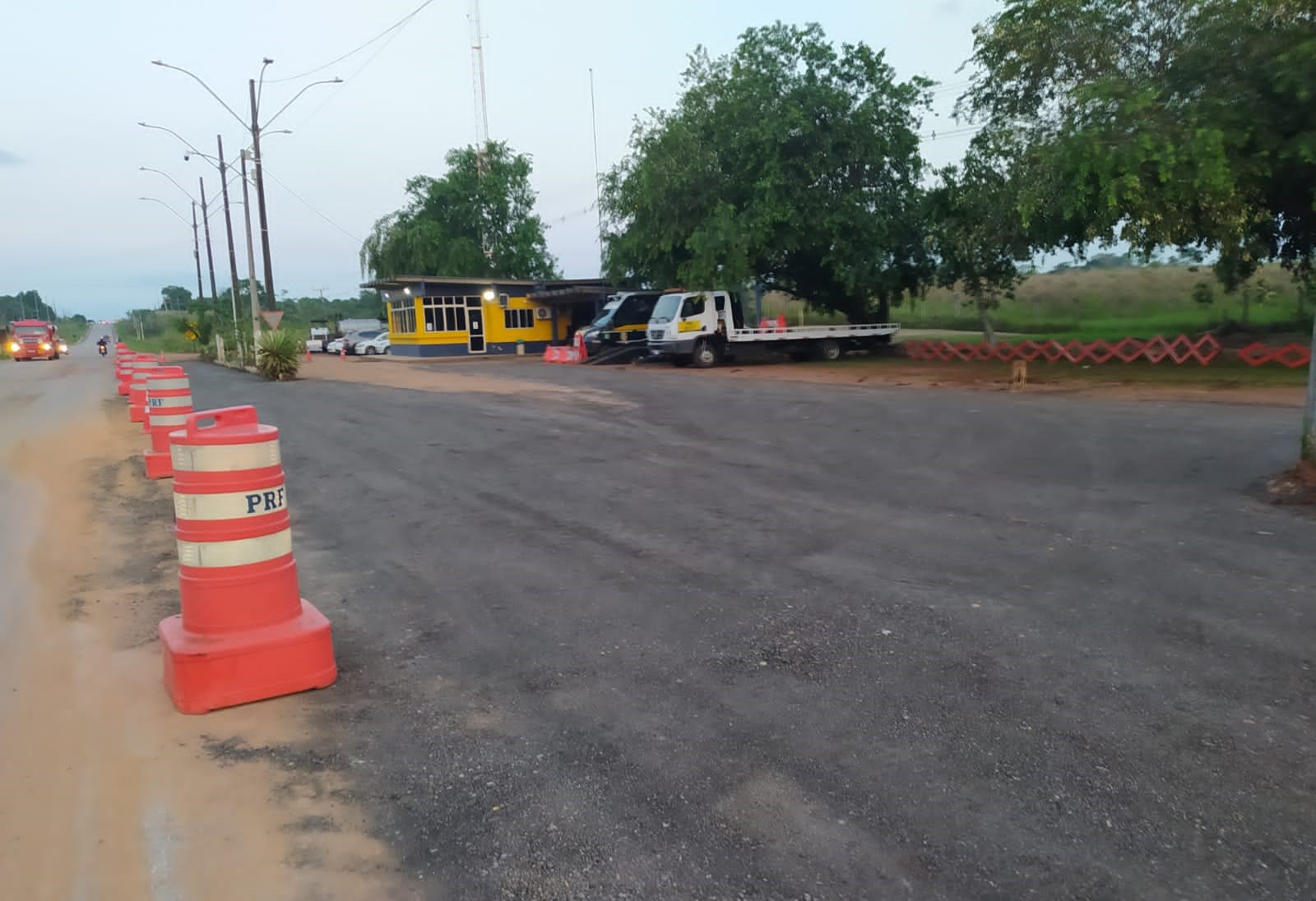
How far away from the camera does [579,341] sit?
1336 inches

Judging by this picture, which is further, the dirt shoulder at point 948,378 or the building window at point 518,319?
the building window at point 518,319

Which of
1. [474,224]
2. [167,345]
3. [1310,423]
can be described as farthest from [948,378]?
[167,345]

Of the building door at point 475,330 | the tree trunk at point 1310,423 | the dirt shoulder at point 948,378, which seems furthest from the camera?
the building door at point 475,330

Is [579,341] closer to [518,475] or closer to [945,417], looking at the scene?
[945,417]

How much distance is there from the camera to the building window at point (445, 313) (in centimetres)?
4172

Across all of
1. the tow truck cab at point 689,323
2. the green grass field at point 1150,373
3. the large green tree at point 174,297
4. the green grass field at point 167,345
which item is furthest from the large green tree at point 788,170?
the large green tree at point 174,297

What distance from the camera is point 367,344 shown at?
51000 millimetres

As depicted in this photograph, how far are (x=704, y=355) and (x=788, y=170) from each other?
20.7 ft

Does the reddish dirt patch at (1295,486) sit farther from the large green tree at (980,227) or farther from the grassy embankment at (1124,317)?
the large green tree at (980,227)

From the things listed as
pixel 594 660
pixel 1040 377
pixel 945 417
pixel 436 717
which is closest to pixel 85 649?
pixel 436 717

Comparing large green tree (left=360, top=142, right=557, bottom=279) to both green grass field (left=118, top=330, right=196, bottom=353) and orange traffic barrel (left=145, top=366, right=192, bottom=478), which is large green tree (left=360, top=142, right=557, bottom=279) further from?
orange traffic barrel (left=145, top=366, right=192, bottom=478)

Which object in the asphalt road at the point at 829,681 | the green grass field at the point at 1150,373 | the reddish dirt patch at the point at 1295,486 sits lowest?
the asphalt road at the point at 829,681

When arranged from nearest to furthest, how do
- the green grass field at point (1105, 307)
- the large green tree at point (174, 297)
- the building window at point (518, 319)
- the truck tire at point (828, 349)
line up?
the truck tire at point (828, 349), the green grass field at point (1105, 307), the building window at point (518, 319), the large green tree at point (174, 297)

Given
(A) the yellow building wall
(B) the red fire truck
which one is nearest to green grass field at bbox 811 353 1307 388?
(A) the yellow building wall
